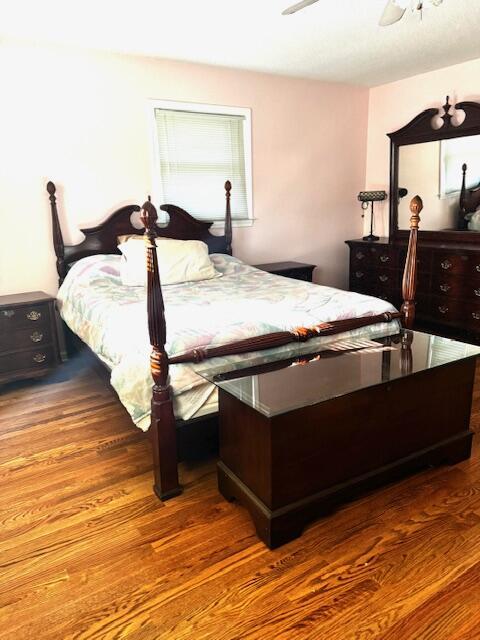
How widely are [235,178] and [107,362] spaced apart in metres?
2.47

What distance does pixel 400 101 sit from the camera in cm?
454

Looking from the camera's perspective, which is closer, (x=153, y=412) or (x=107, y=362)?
(x=153, y=412)

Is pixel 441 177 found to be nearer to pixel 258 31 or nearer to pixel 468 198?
pixel 468 198

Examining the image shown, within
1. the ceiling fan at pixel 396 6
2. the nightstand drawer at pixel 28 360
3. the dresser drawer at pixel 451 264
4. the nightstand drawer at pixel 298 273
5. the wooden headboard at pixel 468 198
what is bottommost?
the nightstand drawer at pixel 28 360

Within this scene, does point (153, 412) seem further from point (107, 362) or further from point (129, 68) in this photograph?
point (129, 68)

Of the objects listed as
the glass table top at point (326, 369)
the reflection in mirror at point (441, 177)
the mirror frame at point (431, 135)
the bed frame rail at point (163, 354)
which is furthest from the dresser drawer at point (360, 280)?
the bed frame rail at point (163, 354)

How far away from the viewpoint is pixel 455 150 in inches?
158

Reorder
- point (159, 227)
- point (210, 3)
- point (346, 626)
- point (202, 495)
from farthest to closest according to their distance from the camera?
point (159, 227), point (210, 3), point (202, 495), point (346, 626)

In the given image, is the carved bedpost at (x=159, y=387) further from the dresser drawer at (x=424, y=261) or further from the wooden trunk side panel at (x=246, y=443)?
the dresser drawer at (x=424, y=261)

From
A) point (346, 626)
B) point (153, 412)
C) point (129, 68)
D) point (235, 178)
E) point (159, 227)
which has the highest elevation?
point (129, 68)

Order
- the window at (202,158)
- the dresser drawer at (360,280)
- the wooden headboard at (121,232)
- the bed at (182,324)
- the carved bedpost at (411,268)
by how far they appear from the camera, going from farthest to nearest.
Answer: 1. the dresser drawer at (360,280)
2. the window at (202,158)
3. the wooden headboard at (121,232)
4. the carved bedpost at (411,268)
5. the bed at (182,324)

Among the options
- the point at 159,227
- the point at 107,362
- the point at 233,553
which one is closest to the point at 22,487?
the point at 107,362

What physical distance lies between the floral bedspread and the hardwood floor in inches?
16.2

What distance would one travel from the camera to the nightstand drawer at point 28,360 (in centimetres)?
314
